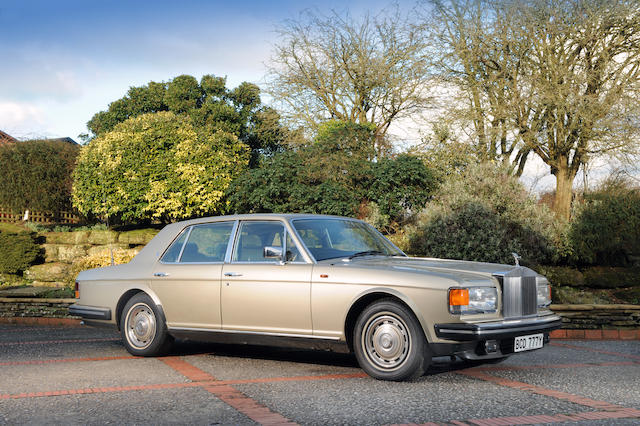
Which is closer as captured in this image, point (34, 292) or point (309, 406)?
point (309, 406)

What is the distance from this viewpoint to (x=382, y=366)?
6.19m

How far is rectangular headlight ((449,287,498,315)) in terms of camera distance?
233 inches

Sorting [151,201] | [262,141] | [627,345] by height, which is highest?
[262,141]

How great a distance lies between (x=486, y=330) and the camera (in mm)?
5867

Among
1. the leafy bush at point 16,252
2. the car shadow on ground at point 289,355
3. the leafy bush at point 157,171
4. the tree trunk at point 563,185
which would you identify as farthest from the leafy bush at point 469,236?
the leafy bush at point 16,252

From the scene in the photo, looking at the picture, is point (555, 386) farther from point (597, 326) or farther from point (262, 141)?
point (262, 141)

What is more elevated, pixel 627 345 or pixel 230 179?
pixel 230 179

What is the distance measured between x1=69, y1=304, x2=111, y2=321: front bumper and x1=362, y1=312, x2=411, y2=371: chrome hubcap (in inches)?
142

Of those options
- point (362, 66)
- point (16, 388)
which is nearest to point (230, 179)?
point (362, 66)

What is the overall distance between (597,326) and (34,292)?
34.7 feet

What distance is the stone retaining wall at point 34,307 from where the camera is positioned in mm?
12531

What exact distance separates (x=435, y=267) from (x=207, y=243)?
9.29 feet

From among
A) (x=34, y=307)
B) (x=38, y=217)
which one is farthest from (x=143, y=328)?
(x=38, y=217)

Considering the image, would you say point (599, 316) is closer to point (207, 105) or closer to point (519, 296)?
point (519, 296)
